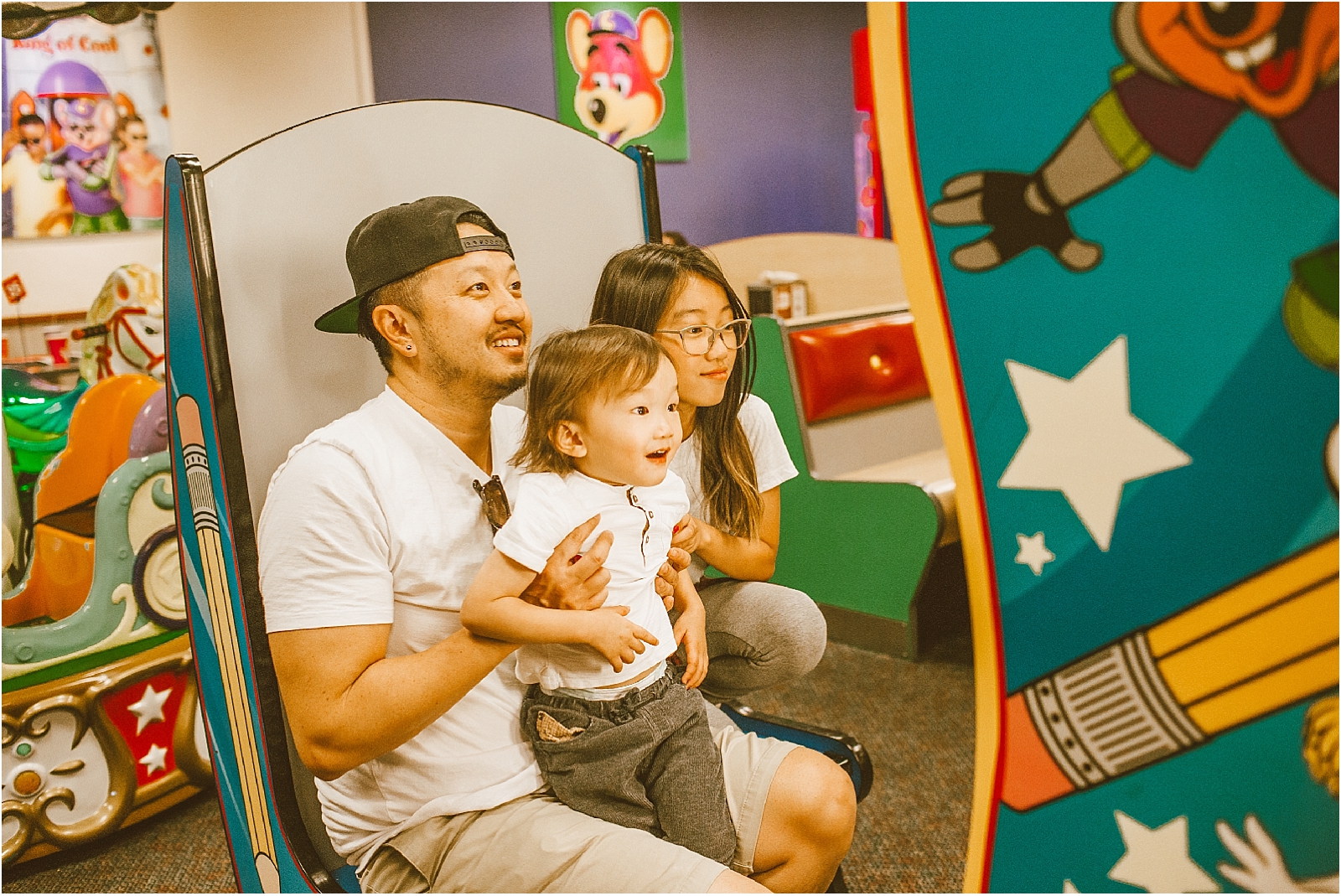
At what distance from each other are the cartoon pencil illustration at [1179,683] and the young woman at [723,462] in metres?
0.24

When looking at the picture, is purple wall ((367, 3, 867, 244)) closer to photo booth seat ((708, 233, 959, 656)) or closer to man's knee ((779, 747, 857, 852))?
photo booth seat ((708, 233, 959, 656))

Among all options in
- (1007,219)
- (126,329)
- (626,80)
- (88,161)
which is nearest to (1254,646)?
(1007,219)

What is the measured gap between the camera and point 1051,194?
0.54m

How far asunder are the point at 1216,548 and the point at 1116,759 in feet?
0.45

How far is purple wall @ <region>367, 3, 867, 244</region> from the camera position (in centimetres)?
135

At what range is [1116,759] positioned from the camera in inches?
22.4

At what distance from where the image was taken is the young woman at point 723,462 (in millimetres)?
718

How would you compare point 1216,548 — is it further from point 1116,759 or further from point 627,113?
point 627,113

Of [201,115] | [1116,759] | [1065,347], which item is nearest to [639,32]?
[201,115]

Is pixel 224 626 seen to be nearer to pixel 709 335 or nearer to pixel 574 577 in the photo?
pixel 574 577

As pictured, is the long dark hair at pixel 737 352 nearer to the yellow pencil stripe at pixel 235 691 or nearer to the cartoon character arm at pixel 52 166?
the yellow pencil stripe at pixel 235 691

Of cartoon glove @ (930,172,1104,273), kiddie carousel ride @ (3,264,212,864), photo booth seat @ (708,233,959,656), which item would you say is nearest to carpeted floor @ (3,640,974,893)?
kiddie carousel ride @ (3,264,212,864)

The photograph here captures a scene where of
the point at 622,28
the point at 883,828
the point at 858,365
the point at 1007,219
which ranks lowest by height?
the point at 883,828

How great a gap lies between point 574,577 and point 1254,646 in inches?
16.4
